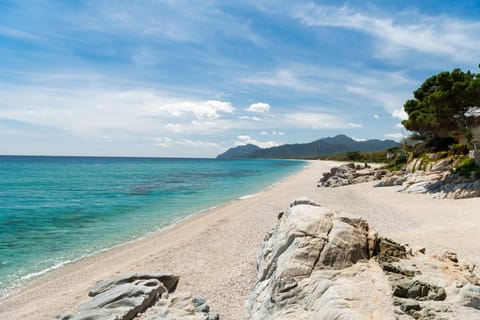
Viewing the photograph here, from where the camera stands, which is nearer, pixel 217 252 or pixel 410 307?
pixel 410 307

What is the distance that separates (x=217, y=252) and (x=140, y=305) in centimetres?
663

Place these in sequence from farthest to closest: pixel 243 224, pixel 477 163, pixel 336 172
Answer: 1. pixel 336 172
2. pixel 477 163
3. pixel 243 224

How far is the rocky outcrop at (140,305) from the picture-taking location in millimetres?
8266

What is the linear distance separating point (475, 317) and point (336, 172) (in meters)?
42.1

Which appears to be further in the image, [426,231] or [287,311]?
[426,231]

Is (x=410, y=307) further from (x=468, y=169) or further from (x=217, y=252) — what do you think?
(x=468, y=169)

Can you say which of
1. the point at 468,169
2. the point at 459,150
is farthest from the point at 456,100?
the point at 459,150

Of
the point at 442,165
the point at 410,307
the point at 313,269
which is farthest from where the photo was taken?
the point at 442,165

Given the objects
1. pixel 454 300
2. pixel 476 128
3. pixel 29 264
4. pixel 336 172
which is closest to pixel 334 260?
pixel 454 300

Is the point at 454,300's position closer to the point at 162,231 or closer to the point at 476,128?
the point at 162,231

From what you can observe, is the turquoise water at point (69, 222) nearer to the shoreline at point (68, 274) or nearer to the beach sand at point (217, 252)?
the shoreline at point (68, 274)

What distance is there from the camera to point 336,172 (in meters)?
46.4

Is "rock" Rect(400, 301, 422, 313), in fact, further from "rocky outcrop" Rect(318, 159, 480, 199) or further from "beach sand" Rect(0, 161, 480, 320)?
"rocky outcrop" Rect(318, 159, 480, 199)

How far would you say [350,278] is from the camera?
23.3 ft
